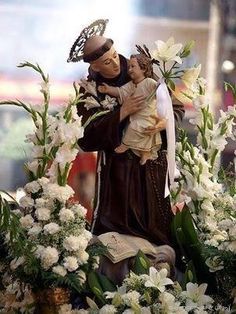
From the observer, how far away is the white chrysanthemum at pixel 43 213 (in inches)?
79.2

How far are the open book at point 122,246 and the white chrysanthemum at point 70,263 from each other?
0.14 m

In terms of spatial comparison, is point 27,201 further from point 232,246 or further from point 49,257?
point 232,246

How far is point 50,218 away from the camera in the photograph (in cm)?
203

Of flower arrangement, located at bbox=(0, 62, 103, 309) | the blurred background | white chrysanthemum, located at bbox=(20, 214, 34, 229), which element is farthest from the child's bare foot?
the blurred background

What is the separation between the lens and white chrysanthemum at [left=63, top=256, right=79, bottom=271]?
1979 mm

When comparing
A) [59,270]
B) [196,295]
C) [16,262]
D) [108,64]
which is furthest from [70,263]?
[108,64]

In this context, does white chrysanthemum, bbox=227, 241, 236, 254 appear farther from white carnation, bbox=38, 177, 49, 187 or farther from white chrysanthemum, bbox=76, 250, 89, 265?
white carnation, bbox=38, 177, 49, 187

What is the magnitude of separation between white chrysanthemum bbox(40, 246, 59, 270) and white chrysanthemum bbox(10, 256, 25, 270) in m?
0.05

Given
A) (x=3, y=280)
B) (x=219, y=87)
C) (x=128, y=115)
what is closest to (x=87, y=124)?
(x=128, y=115)

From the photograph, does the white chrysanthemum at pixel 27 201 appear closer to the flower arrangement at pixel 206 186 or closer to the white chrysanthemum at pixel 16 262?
the white chrysanthemum at pixel 16 262

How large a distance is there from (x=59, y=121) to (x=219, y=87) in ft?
14.1

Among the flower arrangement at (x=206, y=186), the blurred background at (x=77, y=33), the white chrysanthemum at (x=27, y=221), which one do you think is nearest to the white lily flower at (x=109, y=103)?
the flower arrangement at (x=206, y=186)

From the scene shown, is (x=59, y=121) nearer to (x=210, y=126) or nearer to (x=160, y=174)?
(x=160, y=174)

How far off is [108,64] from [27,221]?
0.43 m
